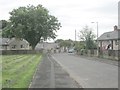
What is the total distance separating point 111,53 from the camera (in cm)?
5844

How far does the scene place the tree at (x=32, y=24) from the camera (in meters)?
105

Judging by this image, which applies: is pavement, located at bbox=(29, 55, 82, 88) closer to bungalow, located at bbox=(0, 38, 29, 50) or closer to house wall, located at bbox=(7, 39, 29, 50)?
bungalow, located at bbox=(0, 38, 29, 50)

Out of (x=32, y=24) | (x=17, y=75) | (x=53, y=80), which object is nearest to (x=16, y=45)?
(x=32, y=24)

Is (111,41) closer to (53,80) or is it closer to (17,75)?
(17,75)

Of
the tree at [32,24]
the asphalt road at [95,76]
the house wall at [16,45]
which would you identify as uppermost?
the tree at [32,24]

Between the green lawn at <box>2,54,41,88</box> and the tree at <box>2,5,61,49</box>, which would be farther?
the tree at <box>2,5,61,49</box>

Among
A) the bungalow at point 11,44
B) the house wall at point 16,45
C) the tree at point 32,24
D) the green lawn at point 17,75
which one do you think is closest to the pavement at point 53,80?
the green lawn at point 17,75

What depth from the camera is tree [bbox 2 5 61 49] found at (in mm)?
105062

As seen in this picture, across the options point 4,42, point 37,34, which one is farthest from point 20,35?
point 4,42

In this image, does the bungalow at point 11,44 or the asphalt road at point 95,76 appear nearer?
the asphalt road at point 95,76

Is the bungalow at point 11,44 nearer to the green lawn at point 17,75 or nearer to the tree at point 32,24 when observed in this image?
the tree at point 32,24

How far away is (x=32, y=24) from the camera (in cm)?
10562

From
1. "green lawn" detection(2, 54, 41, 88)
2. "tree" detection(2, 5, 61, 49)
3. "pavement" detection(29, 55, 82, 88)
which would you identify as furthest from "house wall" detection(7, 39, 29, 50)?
"pavement" detection(29, 55, 82, 88)

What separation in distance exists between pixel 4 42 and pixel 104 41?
154ft
